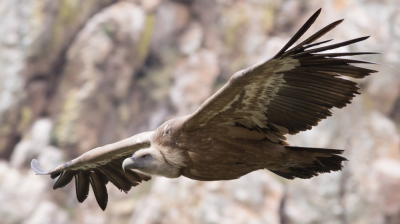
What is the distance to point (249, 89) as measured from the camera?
2951 millimetres

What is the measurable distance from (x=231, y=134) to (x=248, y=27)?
11.2m

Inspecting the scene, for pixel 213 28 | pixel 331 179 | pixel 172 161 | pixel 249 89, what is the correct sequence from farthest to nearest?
pixel 213 28 < pixel 331 179 < pixel 172 161 < pixel 249 89

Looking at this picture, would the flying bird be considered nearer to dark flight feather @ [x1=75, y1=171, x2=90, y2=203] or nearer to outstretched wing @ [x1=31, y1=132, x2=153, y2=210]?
outstretched wing @ [x1=31, y1=132, x2=153, y2=210]

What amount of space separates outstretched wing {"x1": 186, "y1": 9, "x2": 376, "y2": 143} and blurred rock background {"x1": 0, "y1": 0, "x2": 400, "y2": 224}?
7.70 meters

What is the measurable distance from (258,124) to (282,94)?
36 cm

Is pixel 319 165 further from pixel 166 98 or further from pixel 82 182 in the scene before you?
pixel 166 98

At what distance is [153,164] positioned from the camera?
3.30m

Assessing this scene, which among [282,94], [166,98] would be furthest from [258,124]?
[166,98]

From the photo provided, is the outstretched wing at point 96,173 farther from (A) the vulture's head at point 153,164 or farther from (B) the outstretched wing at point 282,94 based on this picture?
(B) the outstretched wing at point 282,94

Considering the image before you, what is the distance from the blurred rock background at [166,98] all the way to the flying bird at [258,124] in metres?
7.46

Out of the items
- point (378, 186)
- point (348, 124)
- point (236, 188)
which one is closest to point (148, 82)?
point (236, 188)

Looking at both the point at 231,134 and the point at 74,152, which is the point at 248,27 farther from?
the point at 231,134

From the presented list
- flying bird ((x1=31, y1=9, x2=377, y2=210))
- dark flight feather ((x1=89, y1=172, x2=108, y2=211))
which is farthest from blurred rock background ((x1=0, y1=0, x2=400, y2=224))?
flying bird ((x1=31, y1=9, x2=377, y2=210))

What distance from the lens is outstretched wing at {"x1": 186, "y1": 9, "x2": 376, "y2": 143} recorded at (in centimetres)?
275
